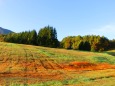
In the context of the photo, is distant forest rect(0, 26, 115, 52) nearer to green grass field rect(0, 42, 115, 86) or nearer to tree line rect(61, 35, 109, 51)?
tree line rect(61, 35, 109, 51)

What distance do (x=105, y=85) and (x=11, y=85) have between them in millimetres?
8201

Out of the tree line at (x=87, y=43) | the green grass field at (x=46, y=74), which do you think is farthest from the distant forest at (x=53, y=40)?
the green grass field at (x=46, y=74)

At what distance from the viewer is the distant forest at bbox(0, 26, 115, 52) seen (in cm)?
11669

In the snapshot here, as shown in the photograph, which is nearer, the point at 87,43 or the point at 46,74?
the point at 46,74

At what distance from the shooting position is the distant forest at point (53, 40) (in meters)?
117

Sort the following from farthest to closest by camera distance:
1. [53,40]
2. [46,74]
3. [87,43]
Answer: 1. [87,43]
2. [53,40]
3. [46,74]

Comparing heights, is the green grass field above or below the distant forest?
below

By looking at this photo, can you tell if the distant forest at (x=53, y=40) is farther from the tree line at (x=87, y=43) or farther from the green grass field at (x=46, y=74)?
the green grass field at (x=46, y=74)

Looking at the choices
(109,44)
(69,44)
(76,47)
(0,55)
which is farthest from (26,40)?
(0,55)

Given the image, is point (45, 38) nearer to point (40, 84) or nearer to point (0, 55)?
point (0, 55)

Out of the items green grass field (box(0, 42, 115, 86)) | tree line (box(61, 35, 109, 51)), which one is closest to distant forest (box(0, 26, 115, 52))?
tree line (box(61, 35, 109, 51))

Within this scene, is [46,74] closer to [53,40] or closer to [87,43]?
[53,40]

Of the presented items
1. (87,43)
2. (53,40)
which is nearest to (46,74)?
(53,40)

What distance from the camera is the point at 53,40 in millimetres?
118125
